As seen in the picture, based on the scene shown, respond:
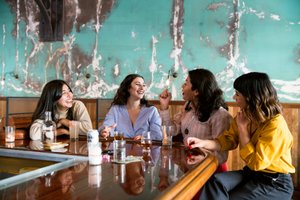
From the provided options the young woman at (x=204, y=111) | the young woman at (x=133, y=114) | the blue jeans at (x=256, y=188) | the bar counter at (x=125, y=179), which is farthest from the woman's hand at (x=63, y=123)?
the blue jeans at (x=256, y=188)

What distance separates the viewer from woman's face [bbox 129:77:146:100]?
2701mm

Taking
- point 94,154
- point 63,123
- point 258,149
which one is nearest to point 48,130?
point 63,123

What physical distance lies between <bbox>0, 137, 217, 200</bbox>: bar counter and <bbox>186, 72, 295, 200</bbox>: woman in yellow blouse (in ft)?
0.92

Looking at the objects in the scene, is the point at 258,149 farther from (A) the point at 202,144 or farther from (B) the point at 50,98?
(B) the point at 50,98

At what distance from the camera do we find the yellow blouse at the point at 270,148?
5.27 ft

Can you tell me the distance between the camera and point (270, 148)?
161 centimetres

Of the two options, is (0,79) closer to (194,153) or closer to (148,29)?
(148,29)

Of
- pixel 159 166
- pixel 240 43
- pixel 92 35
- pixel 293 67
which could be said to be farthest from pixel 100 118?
pixel 159 166

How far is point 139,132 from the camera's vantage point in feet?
8.61

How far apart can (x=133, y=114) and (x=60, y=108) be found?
2.08 ft

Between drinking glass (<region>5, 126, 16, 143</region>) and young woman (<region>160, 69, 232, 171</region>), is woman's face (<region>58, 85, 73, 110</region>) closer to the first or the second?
drinking glass (<region>5, 126, 16, 143</region>)

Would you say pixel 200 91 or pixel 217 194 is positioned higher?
pixel 200 91

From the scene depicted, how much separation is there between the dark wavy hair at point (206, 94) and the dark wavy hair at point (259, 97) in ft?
1.31

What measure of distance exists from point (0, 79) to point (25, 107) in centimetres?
73
